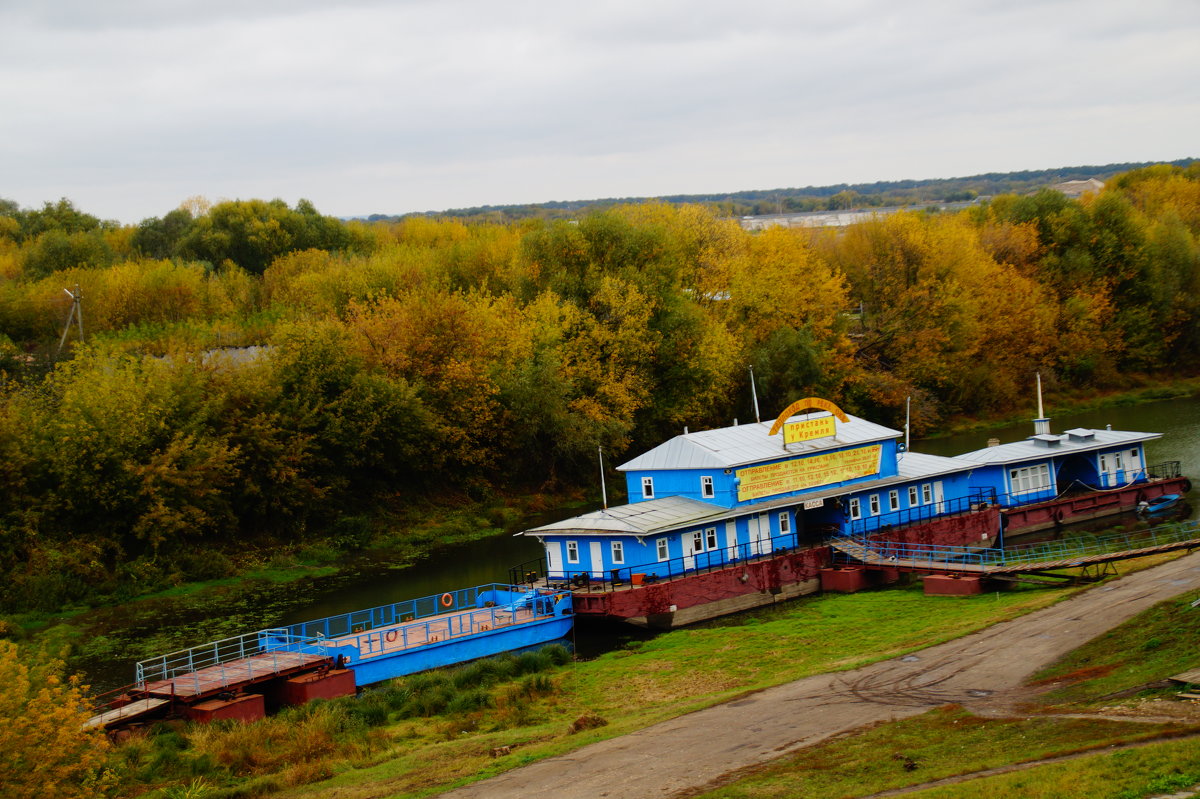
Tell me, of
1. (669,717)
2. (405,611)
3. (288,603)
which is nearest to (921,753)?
(669,717)

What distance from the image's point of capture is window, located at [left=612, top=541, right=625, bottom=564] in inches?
1650

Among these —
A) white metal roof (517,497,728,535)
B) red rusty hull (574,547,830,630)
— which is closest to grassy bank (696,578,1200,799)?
red rusty hull (574,547,830,630)

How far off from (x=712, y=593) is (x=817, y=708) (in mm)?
16034

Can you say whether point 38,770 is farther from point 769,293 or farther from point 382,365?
point 769,293

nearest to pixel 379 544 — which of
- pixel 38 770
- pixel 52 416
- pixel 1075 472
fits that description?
pixel 52 416

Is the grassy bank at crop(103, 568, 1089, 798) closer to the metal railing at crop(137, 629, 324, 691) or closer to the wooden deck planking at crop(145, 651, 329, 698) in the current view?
the wooden deck planking at crop(145, 651, 329, 698)

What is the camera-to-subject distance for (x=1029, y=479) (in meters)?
54.1

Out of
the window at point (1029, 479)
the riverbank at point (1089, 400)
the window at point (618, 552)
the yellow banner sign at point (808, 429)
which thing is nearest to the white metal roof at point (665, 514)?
the window at point (618, 552)

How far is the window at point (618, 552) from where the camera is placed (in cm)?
4191

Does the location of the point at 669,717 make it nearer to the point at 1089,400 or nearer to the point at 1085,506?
the point at 1085,506

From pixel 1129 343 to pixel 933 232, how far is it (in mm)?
21741

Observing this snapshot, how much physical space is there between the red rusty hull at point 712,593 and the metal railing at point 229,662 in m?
9.78

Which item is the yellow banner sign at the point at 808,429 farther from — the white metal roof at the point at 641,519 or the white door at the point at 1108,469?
the white door at the point at 1108,469

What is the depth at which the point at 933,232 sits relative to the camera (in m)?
94.2
